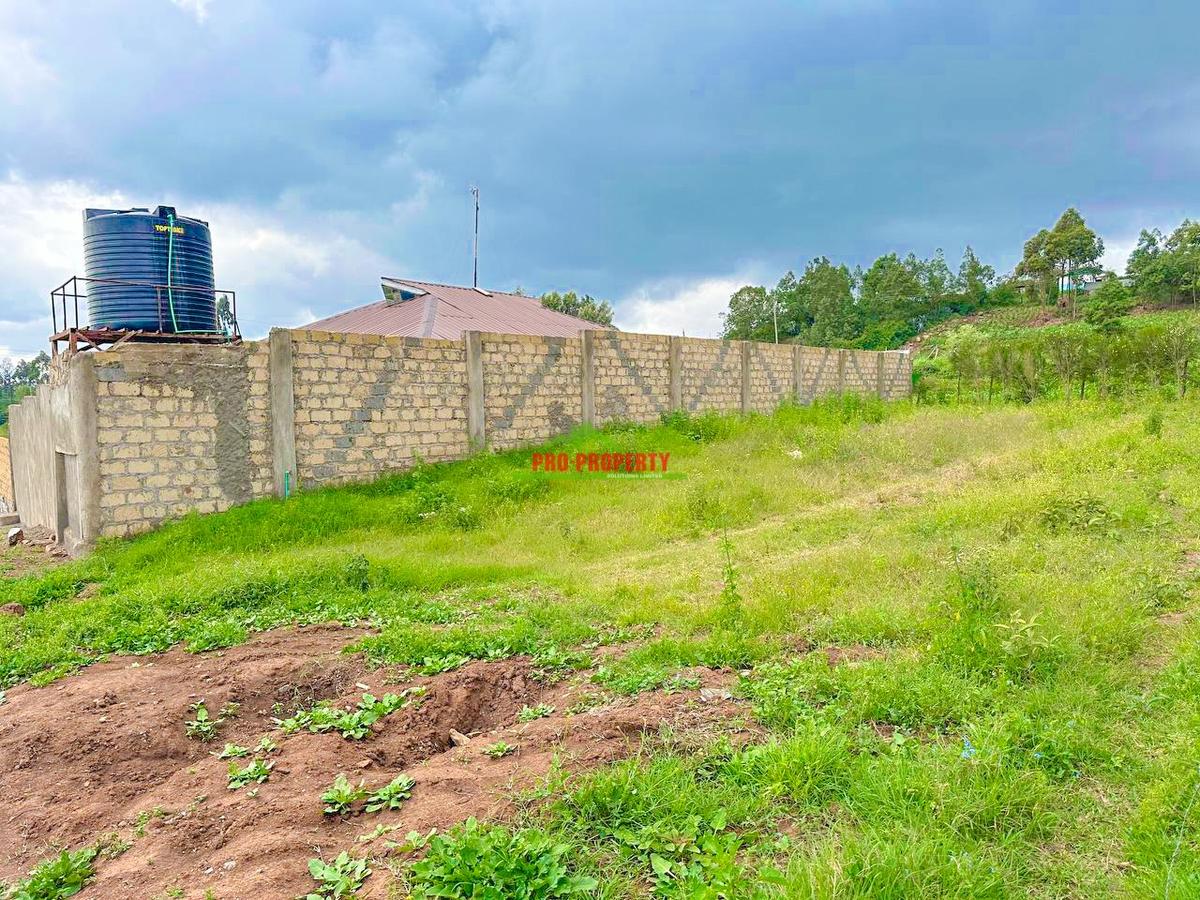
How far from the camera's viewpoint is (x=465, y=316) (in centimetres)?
1602

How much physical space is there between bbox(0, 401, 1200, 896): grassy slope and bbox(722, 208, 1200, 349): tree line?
3247 centimetres

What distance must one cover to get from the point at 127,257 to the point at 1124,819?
11396mm

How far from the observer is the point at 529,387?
10203mm

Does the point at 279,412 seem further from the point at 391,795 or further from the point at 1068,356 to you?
the point at 1068,356

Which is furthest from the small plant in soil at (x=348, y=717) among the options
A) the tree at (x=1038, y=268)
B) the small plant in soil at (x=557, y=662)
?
the tree at (x=1038, y=268)

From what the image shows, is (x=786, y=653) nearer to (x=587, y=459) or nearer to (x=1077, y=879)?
(x=1077, y=879)

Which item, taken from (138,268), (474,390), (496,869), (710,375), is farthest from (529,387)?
(496,869)

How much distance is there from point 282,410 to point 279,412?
0.04m

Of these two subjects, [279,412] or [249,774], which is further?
[279,412]

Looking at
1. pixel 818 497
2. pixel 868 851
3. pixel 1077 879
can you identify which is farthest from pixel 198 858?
pixel 818 497

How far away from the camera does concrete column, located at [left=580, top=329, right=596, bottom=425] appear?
11.0m

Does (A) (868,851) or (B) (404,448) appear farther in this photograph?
(B) (404,448)

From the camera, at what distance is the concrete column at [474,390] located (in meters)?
9.48

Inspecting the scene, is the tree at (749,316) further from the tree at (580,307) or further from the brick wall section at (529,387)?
the brick wall section at (529,387)
